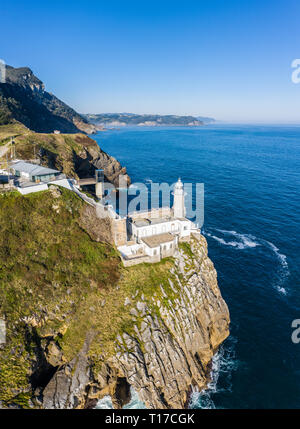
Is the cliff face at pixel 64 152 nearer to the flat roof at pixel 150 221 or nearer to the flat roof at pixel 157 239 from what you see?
the flat roof at pixel 150 221

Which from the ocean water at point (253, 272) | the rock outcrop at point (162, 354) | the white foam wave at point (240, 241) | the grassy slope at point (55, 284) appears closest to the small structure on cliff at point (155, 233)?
the grassy slope at point (55, 284)

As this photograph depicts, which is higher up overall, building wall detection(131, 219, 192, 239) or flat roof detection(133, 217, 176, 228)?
flat roof detection(133, 217, 176, 228)

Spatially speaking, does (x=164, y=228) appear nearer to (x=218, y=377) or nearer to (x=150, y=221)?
(x=150, y=221)

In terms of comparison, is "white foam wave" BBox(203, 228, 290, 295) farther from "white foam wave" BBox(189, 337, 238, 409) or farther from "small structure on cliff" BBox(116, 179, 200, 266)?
"small structure on cliff" BBox(116, 179, 200, 266)

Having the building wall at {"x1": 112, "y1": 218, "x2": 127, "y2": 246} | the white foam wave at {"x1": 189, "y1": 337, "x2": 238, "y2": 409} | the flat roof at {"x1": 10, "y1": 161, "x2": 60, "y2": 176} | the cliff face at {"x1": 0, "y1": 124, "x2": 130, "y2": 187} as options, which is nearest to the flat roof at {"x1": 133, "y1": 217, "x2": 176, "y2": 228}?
the building wall at {"x1": 112, "y1": 218, "x2": 127, "y2": 246}

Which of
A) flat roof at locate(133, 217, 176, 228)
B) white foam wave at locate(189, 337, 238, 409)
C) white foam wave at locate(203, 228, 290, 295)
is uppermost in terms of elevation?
flat roof at locate(133, 217, 176, 228)

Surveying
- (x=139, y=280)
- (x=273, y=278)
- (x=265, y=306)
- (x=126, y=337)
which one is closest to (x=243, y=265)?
(x=273, y=278)
